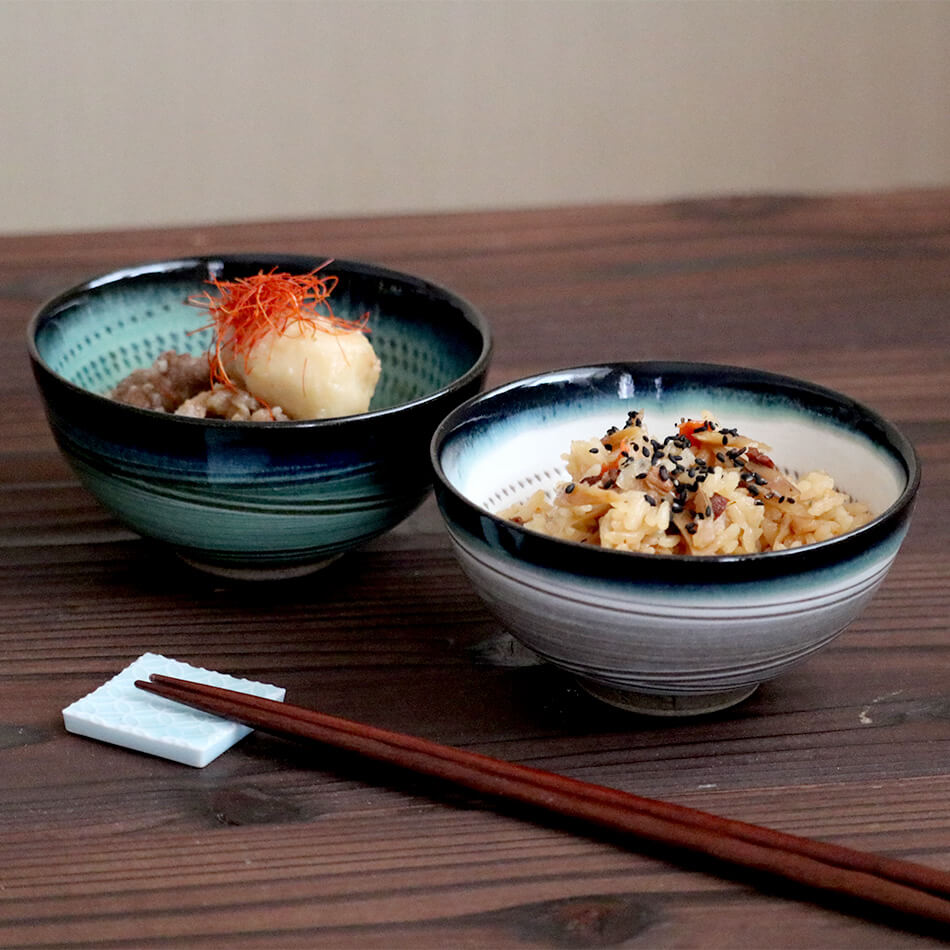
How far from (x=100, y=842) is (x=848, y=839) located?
48 cm

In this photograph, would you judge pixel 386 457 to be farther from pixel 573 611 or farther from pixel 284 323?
pixel 573 611

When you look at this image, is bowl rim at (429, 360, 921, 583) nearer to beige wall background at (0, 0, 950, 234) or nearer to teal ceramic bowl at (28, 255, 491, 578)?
teal ceramic bowl at (28, 255, 491, 578)

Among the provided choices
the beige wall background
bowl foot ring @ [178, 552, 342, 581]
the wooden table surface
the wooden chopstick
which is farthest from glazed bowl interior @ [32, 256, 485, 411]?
the beige wall background

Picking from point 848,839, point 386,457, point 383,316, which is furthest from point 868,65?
point 848,839

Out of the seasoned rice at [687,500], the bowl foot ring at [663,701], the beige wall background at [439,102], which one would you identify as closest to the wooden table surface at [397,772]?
the bowl foot ring at [663,701]

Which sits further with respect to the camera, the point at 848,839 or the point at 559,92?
the point at 559,92

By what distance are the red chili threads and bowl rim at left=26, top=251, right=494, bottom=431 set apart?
0.24ft

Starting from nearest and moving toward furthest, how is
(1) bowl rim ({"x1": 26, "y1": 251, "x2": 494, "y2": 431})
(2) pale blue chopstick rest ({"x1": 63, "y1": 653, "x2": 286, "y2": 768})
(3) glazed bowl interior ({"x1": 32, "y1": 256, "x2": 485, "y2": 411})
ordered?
(2) pale blue chopstick rest ({"x1": 63, "y1": 653, "x2": 286, "y2": 768})
(1) bowl rim ({"x1": 26, "y1": 251, "x2": 494, "y2": 431})
(3) glazed bowl interior ({"x1": 32, "y1": 256, "x2": 485, "y2": 411})

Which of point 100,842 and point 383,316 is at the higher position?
point 383,316

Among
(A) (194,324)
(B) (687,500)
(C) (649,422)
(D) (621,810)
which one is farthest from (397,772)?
(A) (194,324)

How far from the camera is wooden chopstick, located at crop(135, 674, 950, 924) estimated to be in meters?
0.80

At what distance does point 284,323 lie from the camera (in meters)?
1.27

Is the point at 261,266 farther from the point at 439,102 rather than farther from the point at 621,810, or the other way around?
the point at 439,102

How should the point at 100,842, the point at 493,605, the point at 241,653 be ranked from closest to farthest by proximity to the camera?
the point at 100,842 < the point at 493,605 < the point at 241,653
